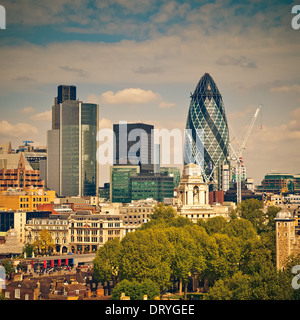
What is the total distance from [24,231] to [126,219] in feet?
65.1

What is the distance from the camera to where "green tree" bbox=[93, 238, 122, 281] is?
3959 inches

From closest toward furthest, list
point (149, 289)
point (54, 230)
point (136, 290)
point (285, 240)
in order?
point (136, 290)
point (149, 289)
point (285, 240)
point (54, 230)

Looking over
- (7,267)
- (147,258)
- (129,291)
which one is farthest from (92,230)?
(129,291)

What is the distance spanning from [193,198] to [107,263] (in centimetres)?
6095

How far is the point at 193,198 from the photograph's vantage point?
530 feet

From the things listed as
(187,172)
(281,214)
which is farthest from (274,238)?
(187,172)

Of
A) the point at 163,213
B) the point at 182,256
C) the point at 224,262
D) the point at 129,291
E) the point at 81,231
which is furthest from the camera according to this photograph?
the point at 81,231

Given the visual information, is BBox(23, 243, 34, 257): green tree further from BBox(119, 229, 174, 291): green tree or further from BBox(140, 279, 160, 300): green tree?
BBox(140, 279, 160, 300): green tree

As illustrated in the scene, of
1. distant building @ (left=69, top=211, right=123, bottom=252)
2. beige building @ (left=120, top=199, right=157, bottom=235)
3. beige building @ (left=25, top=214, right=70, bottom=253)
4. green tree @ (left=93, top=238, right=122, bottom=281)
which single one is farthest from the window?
beige building @ (left=120, top=199, right=157, bottom=235)

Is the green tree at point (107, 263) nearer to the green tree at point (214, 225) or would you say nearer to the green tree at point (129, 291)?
the green tree at point (129, 291)

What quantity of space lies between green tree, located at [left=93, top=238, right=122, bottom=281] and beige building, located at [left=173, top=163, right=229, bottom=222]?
51.6 metres

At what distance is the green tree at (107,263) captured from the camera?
101 metres

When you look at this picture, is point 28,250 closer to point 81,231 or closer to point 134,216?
point 81,231
